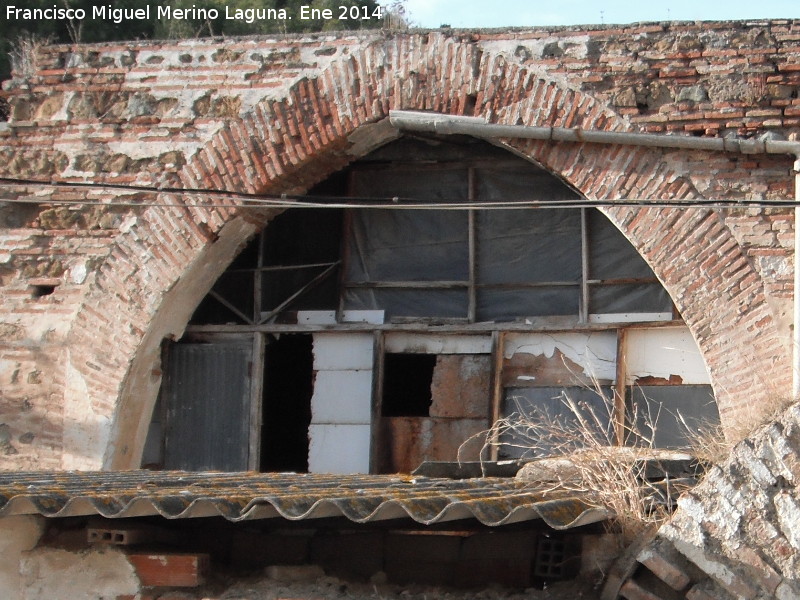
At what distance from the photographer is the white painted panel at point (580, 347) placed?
9.66 m

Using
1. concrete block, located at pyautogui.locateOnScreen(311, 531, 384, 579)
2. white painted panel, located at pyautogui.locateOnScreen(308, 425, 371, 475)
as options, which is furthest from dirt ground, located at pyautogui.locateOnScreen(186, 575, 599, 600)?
white painted panel, located at pyautogui.locateOnScreen(308, 425, 371, 475)

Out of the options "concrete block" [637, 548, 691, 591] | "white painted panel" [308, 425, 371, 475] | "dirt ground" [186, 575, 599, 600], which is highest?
Answer: "white painted panel" [308, 425, 371, 475]

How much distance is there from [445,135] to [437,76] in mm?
539

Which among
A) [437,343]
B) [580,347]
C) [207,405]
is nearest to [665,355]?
[580,347]

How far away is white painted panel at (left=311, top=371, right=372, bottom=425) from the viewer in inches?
393

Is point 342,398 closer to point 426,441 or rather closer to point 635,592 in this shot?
point 426,441

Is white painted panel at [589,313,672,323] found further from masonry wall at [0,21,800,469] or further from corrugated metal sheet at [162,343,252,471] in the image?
corrugated metal sheet at [162,343,252,471]

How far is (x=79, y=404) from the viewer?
9.71 m

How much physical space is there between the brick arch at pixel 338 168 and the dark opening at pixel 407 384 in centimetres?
150

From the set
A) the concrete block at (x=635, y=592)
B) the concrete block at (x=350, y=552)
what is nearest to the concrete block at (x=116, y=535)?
the concrete block at (x=350, y=552)

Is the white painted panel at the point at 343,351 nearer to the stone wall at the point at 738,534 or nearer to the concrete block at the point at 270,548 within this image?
the concrete block at the point at 270,548

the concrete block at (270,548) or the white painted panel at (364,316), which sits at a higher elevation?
the white painted panel at (364,316)

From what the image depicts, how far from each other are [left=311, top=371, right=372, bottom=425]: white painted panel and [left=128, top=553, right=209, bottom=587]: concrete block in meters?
4.18

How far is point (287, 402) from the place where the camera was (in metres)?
10.7
